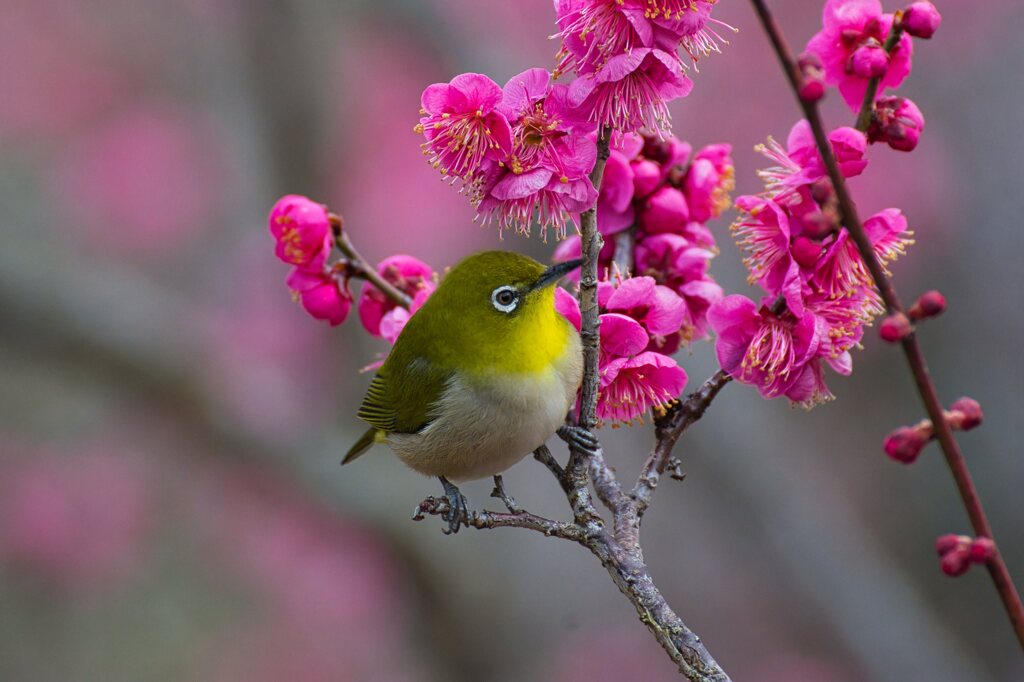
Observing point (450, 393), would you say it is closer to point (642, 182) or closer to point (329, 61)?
point (642, 182)

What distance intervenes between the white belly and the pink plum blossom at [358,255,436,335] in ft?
0.63

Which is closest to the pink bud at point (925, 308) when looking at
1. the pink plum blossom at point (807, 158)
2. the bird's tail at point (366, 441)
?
the pink plum blossom at point (807, 158)

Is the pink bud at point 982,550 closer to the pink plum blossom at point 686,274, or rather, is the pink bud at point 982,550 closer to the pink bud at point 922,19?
the pink bud at point 922,19

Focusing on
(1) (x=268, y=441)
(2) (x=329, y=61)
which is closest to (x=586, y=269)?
(1) (x=268, y=441)

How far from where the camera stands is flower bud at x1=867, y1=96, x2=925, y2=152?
52.5 inches

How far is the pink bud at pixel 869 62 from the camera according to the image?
1.33 m

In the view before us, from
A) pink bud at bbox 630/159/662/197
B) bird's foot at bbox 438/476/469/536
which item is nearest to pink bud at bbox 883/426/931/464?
bird's foot at bbox 438/476/469/536

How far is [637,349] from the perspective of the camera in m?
1.53

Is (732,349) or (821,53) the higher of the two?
(821,53)

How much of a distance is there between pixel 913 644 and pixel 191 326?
290 centimetres

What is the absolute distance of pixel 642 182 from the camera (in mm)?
1818

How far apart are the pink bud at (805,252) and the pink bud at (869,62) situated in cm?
23

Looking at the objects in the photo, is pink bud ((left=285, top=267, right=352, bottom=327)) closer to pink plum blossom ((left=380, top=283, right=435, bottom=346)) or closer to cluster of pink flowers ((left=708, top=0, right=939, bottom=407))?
pink plum blossom ((left=380, top=283, right=435, bottom=346))

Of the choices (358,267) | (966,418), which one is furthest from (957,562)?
(358,267)
